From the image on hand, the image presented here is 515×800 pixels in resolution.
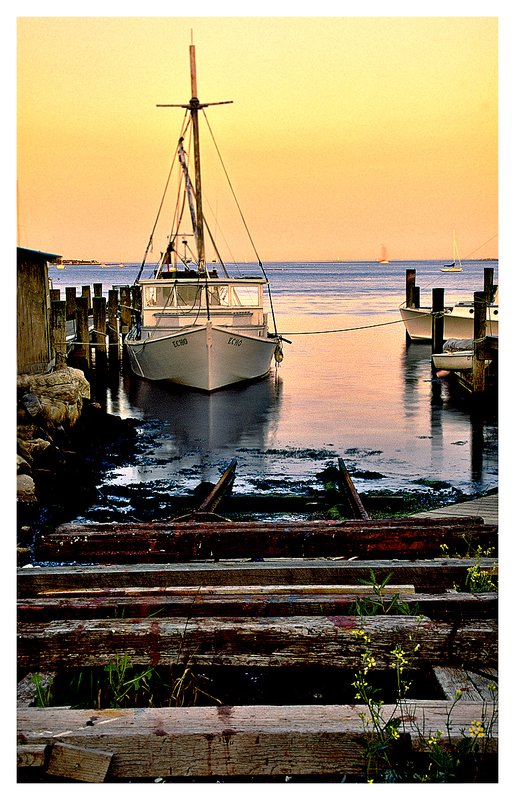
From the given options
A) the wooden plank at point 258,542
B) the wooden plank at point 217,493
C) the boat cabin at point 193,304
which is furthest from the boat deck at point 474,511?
the boat cabin at point 193,304

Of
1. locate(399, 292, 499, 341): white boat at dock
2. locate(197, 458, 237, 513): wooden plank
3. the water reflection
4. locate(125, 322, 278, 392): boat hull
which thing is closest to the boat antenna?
locate(125, 322, 278, 392): boat hull

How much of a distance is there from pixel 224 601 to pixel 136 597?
383 mm

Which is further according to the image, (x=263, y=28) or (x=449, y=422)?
(x=449, y=422)

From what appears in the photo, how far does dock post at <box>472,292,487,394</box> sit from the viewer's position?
13.9 metres

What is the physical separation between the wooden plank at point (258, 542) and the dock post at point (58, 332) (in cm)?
758

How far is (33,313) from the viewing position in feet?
36.0

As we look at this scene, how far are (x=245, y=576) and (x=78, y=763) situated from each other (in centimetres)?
136

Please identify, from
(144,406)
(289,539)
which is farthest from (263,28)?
(144,406)

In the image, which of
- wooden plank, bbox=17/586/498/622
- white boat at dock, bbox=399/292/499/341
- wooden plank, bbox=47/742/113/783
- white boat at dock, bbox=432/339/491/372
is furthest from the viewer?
white boat at dock, bbox=399/292/499/341

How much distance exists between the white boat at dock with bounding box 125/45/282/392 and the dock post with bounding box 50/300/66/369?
467cm

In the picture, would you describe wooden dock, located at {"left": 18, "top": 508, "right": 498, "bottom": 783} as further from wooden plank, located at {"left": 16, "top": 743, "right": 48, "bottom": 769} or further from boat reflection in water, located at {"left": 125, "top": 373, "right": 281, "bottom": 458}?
boat reflection in water, located at {"left": 125, "top": 373, "right": 281, "bottom": 458}

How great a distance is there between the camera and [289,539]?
4496 millimetres

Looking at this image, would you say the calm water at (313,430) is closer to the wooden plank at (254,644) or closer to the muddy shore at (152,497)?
the muddy shore at (152,497)
